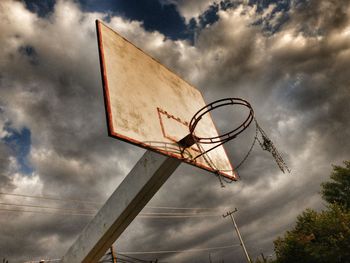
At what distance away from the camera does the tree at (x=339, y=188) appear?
24141 mm

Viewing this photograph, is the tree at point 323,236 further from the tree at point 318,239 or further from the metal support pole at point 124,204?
the metal support pole at point 124,204

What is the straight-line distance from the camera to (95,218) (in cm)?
480

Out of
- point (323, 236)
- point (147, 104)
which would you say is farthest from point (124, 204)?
point (323, 236)

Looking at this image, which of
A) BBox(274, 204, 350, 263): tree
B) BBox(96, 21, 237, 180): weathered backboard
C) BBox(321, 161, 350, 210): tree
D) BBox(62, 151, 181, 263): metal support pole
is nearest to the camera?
BBox(96, 21, 237, 180): weathered backboard

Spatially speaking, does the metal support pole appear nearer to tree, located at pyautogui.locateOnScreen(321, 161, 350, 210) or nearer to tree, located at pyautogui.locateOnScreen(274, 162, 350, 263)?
tree, located at pyautogui.locateOnScreen(274, 162, 350, 263)

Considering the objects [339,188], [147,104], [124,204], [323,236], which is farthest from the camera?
[339,188]

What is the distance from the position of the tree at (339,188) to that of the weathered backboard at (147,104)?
80.5 ft

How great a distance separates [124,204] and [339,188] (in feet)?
89.0

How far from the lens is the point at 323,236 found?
19.0 metres

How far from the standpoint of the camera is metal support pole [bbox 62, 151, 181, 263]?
4.24 metres

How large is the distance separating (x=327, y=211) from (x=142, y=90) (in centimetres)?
2154

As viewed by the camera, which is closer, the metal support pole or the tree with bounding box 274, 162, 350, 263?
A: the metal support pole

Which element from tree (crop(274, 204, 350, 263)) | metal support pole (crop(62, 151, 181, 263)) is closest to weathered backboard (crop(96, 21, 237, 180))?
metal support pole (crop(62, 151, 181, 263))

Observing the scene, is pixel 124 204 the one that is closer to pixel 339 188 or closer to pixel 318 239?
pixel 318 239
